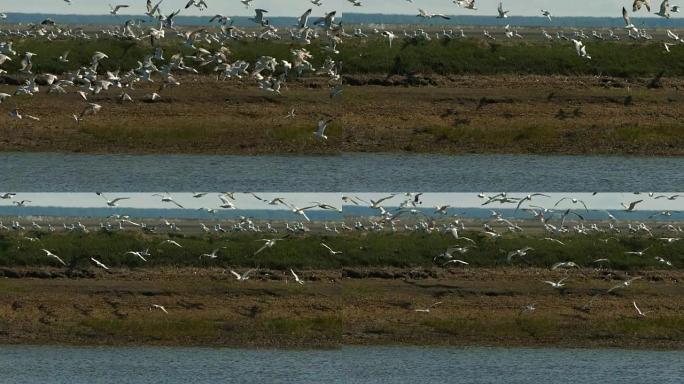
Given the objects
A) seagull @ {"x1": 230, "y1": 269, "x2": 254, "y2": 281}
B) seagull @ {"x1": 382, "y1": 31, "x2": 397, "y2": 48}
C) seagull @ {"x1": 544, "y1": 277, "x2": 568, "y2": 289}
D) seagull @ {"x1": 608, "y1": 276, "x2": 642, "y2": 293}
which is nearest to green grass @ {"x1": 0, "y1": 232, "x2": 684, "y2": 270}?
seagull @ {"x1": 230, "y1": 269, "x2": 254, "y2": 281}

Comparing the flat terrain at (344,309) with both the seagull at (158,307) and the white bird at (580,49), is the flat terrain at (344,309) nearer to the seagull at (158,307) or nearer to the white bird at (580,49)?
the seagull at (158,307)

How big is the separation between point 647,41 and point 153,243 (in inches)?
580

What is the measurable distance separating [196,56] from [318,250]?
753cm

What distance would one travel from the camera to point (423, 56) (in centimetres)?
5050

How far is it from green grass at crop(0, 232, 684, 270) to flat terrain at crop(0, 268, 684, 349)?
515mm

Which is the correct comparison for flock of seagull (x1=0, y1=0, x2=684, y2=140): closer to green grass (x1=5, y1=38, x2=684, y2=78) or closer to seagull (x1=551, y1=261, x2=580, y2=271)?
green grass (x1=5, y1=38, x2=684, y2=78)

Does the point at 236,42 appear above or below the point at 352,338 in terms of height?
above

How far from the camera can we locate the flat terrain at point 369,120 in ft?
154

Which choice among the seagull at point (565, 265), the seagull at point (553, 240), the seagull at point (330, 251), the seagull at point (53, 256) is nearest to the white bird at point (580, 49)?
the seagull at point (553, 240)

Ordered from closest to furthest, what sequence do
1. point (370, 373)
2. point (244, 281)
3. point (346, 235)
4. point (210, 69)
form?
1. point (370, 373)
2. point (244, 281)
3. point (346, 235)
4. point (210, 69)

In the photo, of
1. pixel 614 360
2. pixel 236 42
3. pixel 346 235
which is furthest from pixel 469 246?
pixel 236 42

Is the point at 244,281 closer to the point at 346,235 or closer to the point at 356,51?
the point at 346,235

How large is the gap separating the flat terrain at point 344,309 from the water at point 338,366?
32cm

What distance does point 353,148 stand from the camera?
46.7 m
